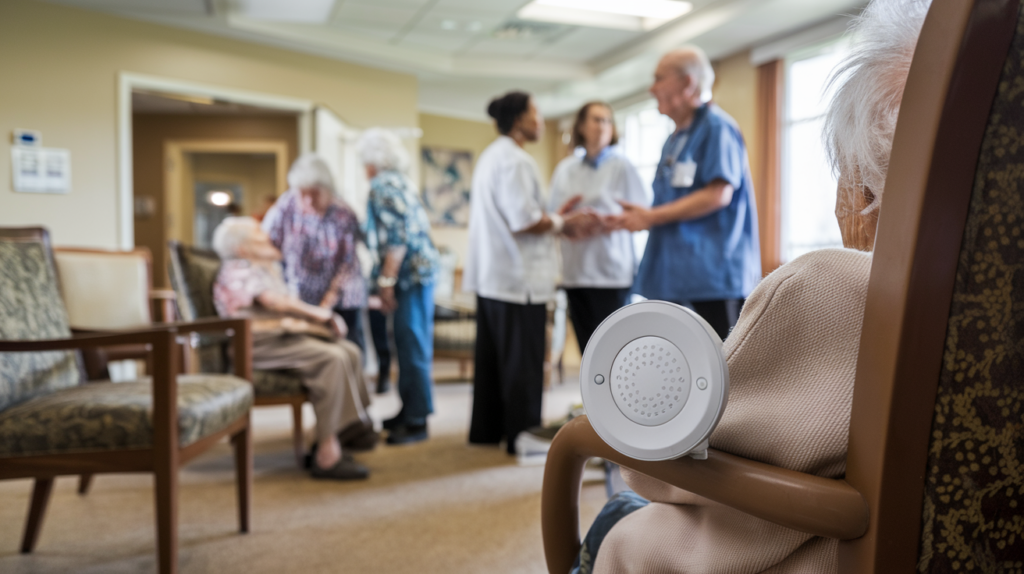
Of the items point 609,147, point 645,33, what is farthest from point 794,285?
point 645,33

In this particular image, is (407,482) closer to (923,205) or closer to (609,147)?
(609,147)

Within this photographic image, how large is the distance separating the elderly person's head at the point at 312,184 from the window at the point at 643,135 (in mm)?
4580

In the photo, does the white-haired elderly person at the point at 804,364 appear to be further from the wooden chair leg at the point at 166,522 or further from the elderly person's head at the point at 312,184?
the elderly person's head at the point at 312,184

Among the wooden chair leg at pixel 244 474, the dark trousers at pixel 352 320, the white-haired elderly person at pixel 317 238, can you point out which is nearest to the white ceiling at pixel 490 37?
the white-haired elderly person at pixel 317 238

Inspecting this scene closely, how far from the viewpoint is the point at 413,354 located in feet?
11.4

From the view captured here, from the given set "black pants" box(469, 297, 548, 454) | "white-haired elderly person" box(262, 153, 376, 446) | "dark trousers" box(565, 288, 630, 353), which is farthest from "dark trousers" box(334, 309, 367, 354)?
"dark trousers" box(565, 288, 630, 353)

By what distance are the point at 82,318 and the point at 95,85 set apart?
9.10 feet

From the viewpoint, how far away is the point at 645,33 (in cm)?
608

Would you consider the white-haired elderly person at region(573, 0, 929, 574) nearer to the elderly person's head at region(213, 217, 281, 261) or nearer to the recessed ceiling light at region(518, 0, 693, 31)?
the elderly person's head at region(213, 217, 281, 261)

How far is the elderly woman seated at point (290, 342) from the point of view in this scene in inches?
109

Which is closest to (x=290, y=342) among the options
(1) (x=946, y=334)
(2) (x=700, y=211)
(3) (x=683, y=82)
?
(2) (x=700, y=211)

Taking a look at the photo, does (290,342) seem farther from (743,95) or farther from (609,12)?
(743,95)

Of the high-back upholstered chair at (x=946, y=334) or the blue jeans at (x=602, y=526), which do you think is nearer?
the high-back upholstered chair at (x=946, y=334)

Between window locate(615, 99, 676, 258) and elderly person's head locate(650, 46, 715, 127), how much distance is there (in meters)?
4.74
